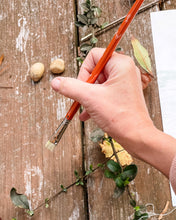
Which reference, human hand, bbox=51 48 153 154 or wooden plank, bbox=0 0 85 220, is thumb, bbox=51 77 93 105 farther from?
wooden plank, bbox=0 0 85 220

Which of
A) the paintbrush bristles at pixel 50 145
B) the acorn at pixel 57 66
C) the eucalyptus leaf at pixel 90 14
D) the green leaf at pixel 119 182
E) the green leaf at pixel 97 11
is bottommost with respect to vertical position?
the green leaf at pixel 119 182

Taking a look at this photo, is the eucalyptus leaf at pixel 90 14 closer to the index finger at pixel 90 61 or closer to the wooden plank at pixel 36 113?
the wooden plank at pixel 36 113

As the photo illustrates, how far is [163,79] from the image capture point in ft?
2.65

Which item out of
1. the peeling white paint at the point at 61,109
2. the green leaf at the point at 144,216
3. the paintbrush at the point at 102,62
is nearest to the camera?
the paintbrush at the point at 102,62

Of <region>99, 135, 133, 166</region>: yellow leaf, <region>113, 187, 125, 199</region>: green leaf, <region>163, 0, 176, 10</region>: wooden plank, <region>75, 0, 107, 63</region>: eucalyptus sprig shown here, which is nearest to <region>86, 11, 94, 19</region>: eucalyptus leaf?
<region>75, 0, 107, 63</region>: eucalyptus sprig

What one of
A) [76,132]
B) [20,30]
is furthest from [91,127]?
[20,30]

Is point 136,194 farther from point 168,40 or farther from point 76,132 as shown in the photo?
point 168,40

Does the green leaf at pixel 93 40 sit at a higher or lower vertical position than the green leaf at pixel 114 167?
higher

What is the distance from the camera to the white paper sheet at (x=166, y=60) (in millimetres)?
788

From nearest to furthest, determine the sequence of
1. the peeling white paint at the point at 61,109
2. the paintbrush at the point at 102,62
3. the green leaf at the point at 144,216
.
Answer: the paintbrush at the point at 102,62, the green leaf at the point at 144,216, the peeling white paint at the point at 61,109

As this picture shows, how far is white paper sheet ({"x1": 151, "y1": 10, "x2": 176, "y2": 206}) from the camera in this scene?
2.59 ft

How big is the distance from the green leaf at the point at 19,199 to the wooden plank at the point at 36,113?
0.03 m

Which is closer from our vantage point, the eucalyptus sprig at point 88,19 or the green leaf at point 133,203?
the green leaf at point 133,203

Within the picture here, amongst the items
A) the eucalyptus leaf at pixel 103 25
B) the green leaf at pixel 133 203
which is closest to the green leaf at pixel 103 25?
the eucalyptus leaf at pixel 103 25
